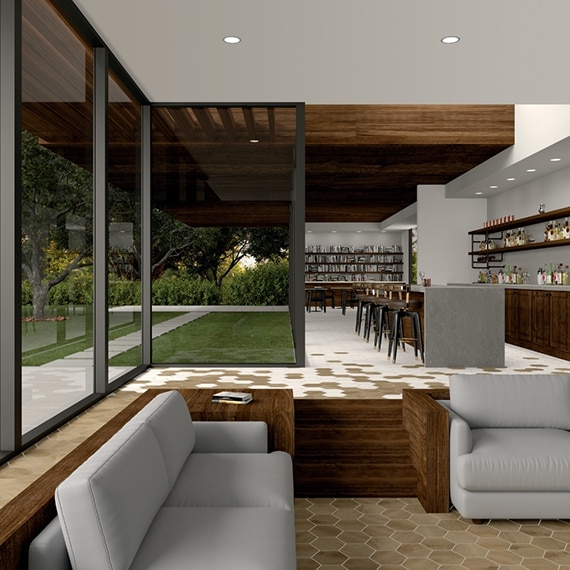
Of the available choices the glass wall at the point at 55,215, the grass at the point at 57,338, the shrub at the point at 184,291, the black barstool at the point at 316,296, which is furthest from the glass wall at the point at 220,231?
the black barstool at the point at 316,296

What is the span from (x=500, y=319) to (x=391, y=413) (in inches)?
116

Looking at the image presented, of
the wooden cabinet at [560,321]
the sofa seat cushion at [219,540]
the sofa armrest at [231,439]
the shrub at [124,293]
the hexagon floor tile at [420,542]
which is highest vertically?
the shrub at [124,293]

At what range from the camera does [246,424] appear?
3.53 meters

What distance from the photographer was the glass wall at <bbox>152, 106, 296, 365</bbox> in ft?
22.9

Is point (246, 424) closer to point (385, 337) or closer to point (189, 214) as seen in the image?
point (189, 214)

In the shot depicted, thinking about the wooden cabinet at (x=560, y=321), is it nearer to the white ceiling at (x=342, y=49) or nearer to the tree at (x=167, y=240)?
the white ceiling at (x=342, y=49)

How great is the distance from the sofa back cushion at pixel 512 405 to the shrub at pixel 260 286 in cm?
337

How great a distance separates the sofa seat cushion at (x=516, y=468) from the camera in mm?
3457

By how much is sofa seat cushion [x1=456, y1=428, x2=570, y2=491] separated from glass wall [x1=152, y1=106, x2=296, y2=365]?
372cm

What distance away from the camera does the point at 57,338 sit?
4.33 m

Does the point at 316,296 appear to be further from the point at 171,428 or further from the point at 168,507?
the point at 168,507

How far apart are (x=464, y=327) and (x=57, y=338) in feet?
15.3

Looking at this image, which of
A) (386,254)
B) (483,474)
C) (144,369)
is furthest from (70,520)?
(386,254)

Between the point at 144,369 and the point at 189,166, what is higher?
the point at 189,166
